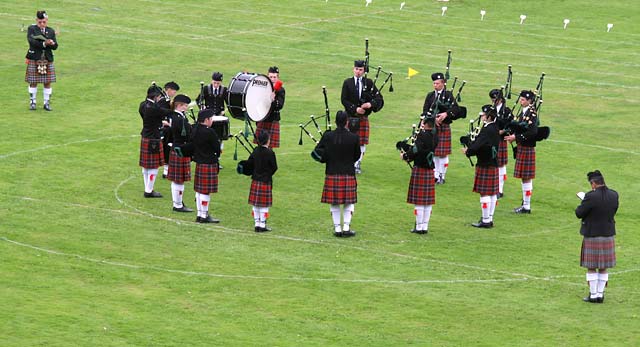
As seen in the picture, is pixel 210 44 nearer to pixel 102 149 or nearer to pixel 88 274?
pixel 102 149

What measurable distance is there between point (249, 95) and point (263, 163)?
148 inches

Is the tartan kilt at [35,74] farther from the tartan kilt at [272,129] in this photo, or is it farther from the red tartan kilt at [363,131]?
the red tartan kilt at [363,131]

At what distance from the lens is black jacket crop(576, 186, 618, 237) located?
1831 cm

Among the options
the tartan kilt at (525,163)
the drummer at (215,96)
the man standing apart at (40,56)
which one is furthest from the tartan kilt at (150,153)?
the man standing apart at (40,56)

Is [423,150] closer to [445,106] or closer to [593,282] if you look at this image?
[445,106]

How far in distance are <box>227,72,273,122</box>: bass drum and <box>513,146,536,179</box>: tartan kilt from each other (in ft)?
17.0

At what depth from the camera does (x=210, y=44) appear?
128ft

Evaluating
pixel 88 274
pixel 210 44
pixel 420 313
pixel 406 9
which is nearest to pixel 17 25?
pixel 210 44

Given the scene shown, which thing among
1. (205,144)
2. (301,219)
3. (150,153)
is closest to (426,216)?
(301,219)

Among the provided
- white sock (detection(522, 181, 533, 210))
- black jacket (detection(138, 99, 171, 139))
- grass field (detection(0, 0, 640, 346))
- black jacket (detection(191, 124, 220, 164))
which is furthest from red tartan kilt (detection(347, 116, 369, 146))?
black jacket (detection(191, 124, 220, 164))

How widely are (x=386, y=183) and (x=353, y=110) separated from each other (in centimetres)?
164

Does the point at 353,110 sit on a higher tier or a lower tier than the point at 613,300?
higher

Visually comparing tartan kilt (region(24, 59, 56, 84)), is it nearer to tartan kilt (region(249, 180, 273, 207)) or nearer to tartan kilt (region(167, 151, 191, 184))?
tartan kilt (region(167, 151, 191, 184))

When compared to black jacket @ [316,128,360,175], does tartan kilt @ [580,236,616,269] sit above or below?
below
